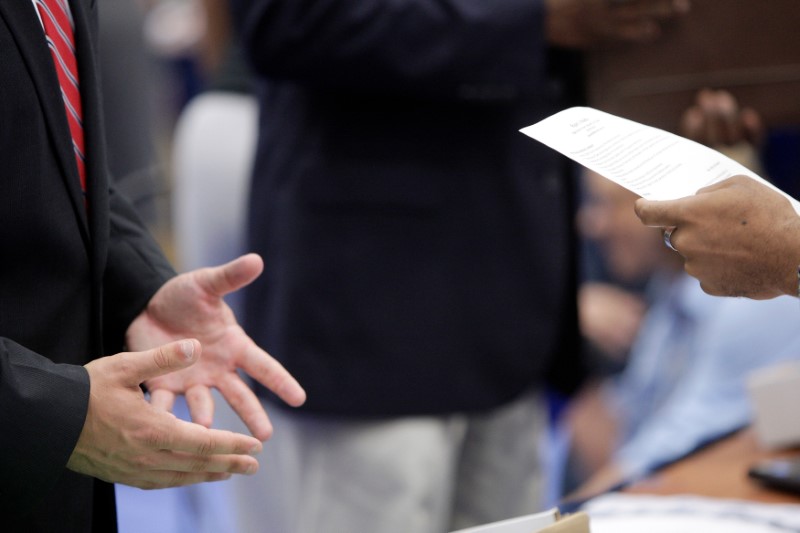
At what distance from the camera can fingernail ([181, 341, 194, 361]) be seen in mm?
851

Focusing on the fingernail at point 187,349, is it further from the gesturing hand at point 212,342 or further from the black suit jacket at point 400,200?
the black suit jacket at point 400,200

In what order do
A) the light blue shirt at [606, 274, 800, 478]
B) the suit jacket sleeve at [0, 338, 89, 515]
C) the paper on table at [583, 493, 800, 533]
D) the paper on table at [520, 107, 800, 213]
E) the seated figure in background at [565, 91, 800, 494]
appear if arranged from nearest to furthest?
the suit jacket sleeve at [0, 338, 89, 515], the paper on table at [520, 107, 800, 213], the paper on table at [583, 493, 800, 533], the seated figure in background at [565, 91, 800, 494], the light blue shirt at [606, 274, 800, 478]

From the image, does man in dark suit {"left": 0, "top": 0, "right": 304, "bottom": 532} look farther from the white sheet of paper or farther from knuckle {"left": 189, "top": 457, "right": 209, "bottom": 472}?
the white sheet of paper

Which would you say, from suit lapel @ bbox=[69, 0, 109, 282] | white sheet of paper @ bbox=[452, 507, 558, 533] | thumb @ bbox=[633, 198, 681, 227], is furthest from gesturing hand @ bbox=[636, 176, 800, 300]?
suit lapel @ bbox=[69, 0, 109, 282]


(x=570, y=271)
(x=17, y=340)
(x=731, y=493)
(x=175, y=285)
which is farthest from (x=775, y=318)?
(x=17, y=340)

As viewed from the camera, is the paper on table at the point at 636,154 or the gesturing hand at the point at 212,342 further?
the gesturing hand at the point at 212,342

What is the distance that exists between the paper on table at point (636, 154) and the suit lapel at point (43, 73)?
0.41 metres

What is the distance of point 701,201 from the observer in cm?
96

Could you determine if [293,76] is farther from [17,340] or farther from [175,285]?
[17,340]

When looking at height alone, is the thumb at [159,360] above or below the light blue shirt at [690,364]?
above

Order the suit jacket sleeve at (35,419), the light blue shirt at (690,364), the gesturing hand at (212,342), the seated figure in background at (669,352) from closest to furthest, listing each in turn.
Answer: the suit jacket sleeve at (35,419)
the gesturing hand at (212,342)
the seated figure in background at (669,352)
the light blue shirt at (690,364)

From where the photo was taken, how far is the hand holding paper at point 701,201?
95cm

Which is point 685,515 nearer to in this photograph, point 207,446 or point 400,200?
point 400,200

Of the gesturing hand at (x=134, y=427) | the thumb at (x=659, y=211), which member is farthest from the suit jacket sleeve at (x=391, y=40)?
the gesturing hand at (x=134, y=427)
